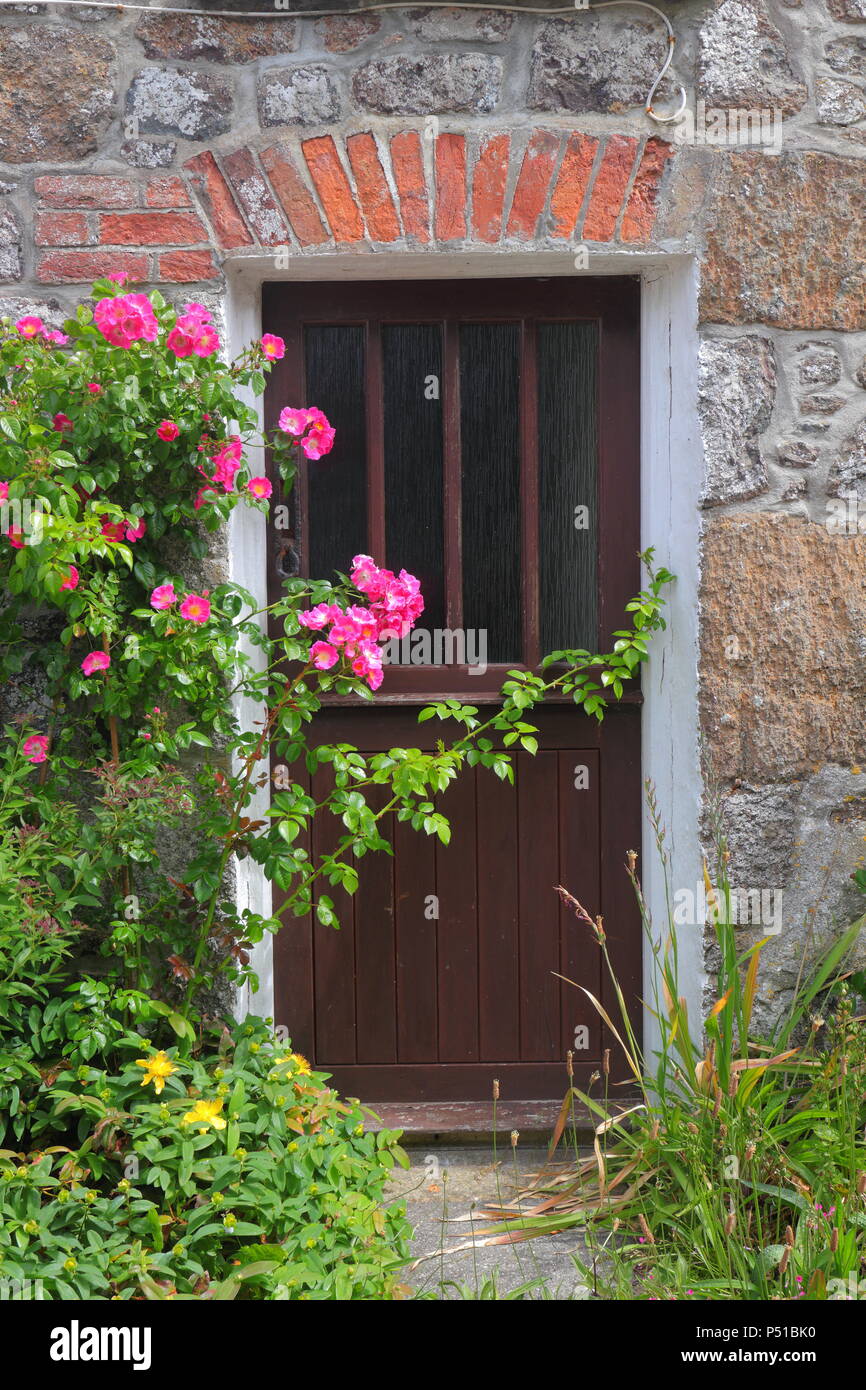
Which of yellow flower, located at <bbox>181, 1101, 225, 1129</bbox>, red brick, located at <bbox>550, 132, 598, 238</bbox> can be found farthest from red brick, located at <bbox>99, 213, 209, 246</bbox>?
yellow flower, located at <bbox>181, 1101, 225, 1129</bbox>

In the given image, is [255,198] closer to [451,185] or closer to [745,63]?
[451,185]

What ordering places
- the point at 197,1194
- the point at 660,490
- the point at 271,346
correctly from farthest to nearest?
the point at 660,490 < the point at 271,346 < the point at 197,1194

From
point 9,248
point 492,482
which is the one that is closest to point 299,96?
point 9,248

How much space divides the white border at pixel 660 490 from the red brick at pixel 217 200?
0.19ft

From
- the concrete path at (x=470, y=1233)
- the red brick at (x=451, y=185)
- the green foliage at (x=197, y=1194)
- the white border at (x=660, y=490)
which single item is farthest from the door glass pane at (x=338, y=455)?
the concrete path at (x=470, y=1233)

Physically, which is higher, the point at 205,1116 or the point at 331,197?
the point at 331,197

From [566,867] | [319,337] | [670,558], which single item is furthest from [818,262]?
[566,867]

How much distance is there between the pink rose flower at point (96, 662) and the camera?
247cm

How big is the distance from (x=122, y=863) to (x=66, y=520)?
75cm

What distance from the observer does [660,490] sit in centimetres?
296

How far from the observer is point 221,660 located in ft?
8.26

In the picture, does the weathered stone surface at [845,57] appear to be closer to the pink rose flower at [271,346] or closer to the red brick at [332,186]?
the red brick at [332,186]

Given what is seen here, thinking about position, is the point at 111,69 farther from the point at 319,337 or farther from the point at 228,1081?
the point at 228,1081

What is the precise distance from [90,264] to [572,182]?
1193mm
